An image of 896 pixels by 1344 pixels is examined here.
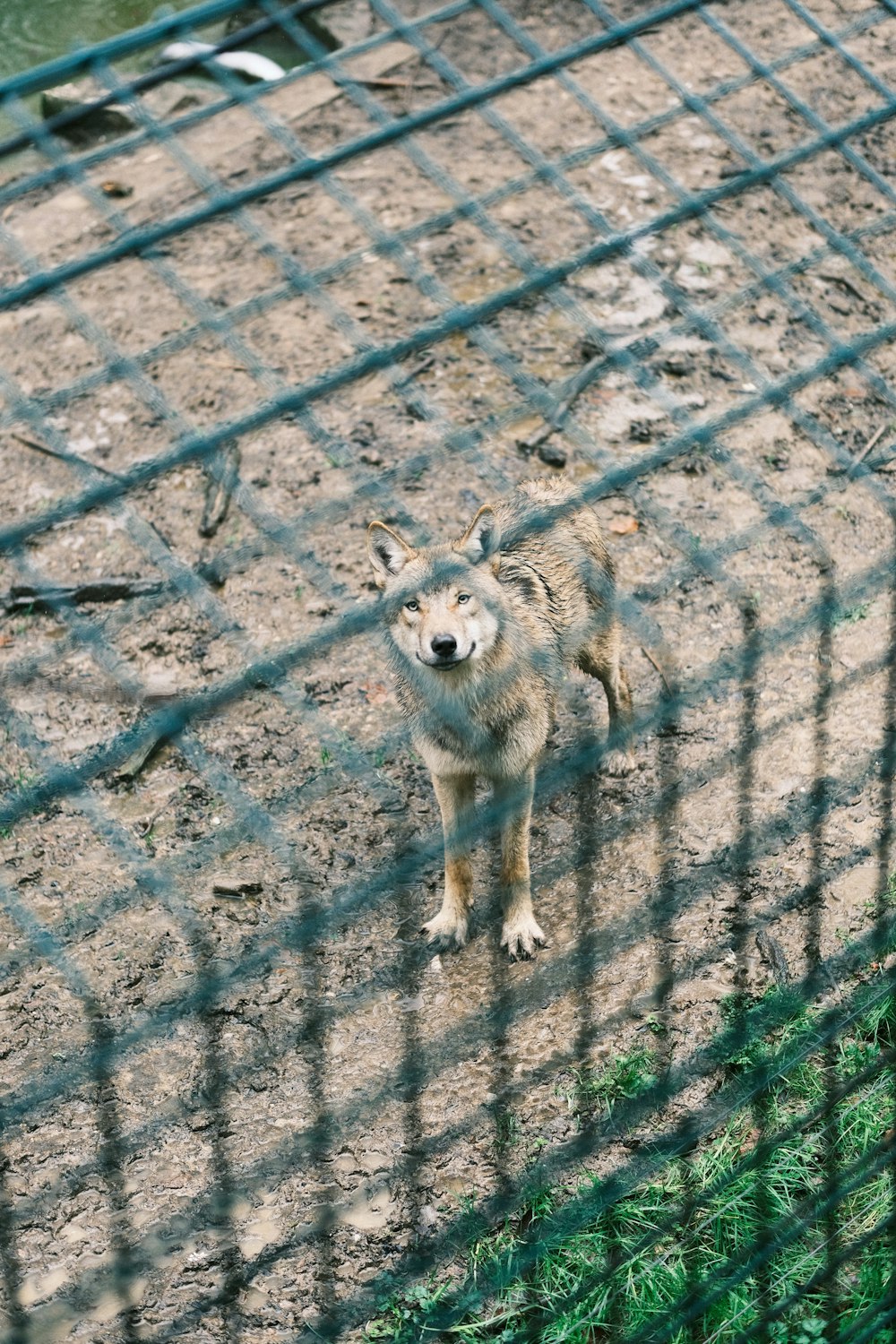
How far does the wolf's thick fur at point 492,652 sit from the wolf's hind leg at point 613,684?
0.04ft

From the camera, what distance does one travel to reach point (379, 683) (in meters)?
5.70

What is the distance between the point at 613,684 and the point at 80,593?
83.7 inches

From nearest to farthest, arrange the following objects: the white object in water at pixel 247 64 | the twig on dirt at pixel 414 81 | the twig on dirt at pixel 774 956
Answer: the twig on dirt at pixel 774 956
the twig on dirt at pixel 414 81
the white object in water at pixel 247 64

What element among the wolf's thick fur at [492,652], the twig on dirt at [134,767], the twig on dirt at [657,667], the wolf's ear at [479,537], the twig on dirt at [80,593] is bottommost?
the twig on dirt at [134,767]

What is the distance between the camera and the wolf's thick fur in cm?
438

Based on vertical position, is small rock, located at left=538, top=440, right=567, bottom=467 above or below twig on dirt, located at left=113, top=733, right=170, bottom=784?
above

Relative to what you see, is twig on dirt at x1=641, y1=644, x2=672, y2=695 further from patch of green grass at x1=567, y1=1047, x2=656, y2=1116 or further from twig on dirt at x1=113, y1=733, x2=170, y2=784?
twig on dirt at x1=113, y1=733, x2=170, y2=784

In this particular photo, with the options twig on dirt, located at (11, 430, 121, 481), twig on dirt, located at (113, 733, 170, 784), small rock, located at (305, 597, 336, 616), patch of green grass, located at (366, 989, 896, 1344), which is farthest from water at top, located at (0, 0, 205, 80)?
patch of green grass, located at (366, 989, 896, 1344)

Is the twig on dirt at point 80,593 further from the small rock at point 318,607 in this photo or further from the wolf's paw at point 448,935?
the wolf's paw at point 448,935

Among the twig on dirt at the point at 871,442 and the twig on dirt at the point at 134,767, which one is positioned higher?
the twig on dirt at the point at 871,442

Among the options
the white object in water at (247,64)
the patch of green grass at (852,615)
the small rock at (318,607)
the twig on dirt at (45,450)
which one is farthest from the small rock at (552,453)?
the white object in water at (247,64)

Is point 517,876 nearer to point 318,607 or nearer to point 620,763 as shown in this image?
point 620,763

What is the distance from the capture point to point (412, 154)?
8.62 feet

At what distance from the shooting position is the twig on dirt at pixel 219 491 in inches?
249
